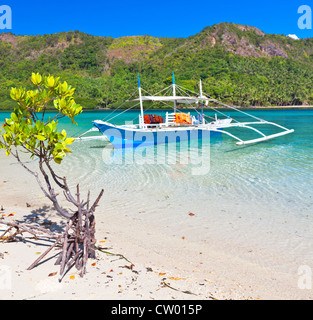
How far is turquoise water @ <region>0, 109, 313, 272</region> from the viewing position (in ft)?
14.4

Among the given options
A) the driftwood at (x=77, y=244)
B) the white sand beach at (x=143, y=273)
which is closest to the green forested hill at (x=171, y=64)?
the white sand beach at (x=143, y=273)

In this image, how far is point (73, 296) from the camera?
101 inches

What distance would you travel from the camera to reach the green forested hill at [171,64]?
3110 inches

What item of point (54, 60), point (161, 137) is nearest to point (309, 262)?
point (161, 137)

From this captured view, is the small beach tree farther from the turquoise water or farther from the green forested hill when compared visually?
the green forested hill

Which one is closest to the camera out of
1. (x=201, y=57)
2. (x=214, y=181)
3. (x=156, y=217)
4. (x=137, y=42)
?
(x=156, y=217)

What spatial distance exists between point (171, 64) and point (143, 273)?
365 feet

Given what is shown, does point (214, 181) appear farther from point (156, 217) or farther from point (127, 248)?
point (127, 248)

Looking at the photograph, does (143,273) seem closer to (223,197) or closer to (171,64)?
(223,197)

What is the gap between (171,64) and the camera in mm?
108062

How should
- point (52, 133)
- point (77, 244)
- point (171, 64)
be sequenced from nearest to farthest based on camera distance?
point (52, 133) → point (77, 244) → point (171, 64)

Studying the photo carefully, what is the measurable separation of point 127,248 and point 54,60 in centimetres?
12370

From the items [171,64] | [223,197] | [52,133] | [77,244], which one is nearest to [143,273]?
[77,244]

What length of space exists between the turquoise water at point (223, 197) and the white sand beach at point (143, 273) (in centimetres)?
33
